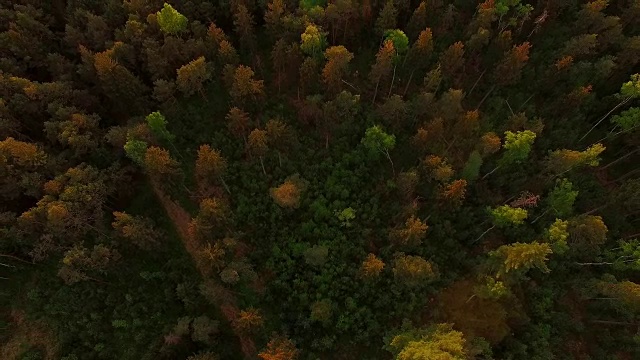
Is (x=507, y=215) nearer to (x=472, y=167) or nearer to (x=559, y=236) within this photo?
(x=559, y=236)

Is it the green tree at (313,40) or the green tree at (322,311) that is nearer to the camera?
the green tree at (322,311)

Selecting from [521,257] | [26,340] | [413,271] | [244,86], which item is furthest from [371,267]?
[26,340]

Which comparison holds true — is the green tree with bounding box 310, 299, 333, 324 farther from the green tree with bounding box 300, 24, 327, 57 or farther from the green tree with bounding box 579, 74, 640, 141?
the green tree with bounding box 579, 74, 640, 141

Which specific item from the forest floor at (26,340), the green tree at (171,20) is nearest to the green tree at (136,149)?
the green tree at (171,20)

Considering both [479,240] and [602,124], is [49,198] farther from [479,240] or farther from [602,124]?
[602,124]

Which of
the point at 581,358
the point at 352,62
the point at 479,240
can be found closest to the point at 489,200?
the point at 479,240

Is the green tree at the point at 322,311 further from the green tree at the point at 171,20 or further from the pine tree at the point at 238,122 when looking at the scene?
the green tree at the point at 171,20

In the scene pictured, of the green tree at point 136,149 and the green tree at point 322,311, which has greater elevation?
the green tree at point 136,149

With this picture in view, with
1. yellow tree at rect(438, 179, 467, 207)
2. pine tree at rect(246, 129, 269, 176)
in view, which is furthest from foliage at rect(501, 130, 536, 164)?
pine tree at rect(246, 129, 269, 176)
